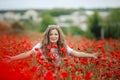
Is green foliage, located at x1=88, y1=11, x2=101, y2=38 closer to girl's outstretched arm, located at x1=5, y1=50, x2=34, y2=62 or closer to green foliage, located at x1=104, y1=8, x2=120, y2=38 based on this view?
green foliage, located at x1=104, y1=8, x2=120, y2=38

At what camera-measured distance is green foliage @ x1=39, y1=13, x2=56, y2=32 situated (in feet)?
8.70

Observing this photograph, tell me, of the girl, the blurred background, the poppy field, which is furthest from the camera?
the blurred background

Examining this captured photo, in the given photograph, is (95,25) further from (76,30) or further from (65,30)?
(65,30)

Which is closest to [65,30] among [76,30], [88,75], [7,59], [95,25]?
[76,30]

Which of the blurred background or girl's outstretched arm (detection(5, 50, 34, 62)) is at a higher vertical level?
the blurred background

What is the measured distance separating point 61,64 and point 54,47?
0.52 feet

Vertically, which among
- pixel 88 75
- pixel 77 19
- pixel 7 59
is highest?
pixel 77 19

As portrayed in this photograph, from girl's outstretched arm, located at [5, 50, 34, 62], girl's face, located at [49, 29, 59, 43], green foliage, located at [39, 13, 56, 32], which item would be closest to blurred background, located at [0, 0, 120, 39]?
green foliage, located at [39, 13, 56, 32]

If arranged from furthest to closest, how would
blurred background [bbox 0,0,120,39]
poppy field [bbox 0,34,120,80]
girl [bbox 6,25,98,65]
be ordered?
blurred background [bbox 0,0,120,39] → girl [bbox 6,25,98,65] → poppy field [bbox 0,34,120,80]

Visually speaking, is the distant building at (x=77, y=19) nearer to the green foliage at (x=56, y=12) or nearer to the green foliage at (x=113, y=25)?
the green foliage at (x=56, y=12)

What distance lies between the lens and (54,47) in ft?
8.50

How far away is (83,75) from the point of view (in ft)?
8.30

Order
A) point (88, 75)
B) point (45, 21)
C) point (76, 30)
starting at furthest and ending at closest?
point (76, 30)
point (45, 21)
point (88, 75)

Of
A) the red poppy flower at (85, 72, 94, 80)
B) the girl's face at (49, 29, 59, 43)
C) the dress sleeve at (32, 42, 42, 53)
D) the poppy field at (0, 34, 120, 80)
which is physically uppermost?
the girl's face at (49, 29, 59, 43)
